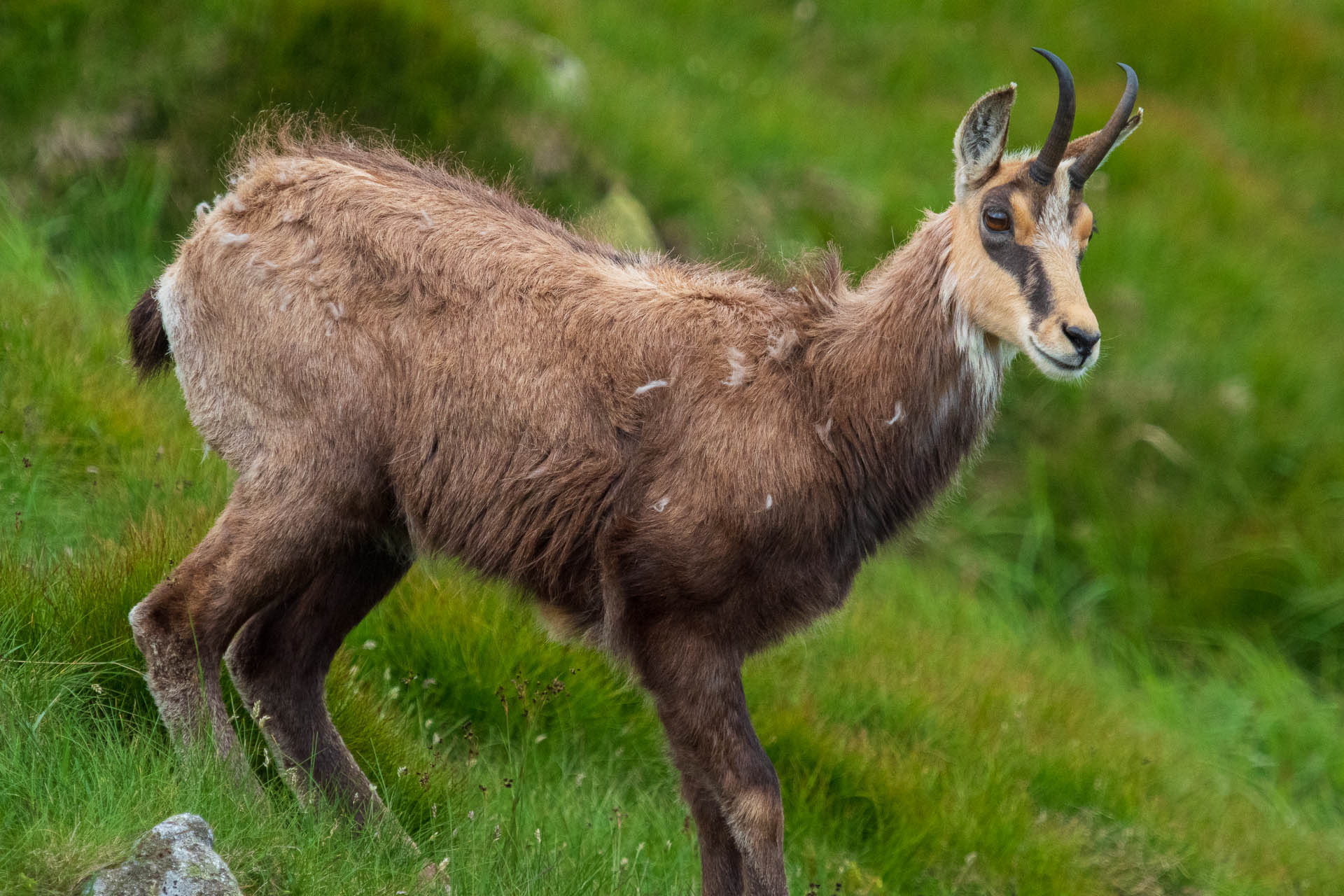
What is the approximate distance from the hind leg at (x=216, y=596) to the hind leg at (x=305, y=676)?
248mm

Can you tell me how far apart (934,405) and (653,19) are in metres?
8.23

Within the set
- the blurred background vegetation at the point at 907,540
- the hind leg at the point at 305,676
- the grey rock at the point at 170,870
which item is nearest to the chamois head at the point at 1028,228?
the blurred background vegetation at the point at 907,540

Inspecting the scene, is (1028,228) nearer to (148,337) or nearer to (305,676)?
(305,676)

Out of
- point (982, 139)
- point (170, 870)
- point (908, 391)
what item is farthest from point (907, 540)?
point (170, 870)

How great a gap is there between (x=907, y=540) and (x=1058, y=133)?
125cm

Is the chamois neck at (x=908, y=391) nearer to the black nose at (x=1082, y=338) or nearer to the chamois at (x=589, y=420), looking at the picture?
the chamois at (x=589, y=420)

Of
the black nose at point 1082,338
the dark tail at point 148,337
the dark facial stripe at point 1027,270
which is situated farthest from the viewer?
the dark tail at point 148,337

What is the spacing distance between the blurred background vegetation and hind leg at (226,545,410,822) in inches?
6.9

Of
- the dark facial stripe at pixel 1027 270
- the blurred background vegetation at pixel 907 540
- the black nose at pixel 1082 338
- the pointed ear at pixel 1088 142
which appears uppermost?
the pointed ear at pixel 1088 142

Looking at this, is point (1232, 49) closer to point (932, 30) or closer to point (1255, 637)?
point (932, 30)

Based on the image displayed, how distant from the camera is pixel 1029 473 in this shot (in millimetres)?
9211

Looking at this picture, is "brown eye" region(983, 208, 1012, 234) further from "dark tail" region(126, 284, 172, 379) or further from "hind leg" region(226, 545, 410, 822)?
"dark tail" region(126, 284, 172, 379)

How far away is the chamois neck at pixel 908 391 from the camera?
13.3 ft

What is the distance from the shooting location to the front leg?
3.92 m
